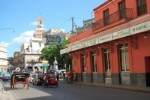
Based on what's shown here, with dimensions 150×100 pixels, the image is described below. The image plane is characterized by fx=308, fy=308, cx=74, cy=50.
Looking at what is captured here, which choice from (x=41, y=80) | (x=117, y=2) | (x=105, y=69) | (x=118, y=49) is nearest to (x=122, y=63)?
(x=118, y=49)

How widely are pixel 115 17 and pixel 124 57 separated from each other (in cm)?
451

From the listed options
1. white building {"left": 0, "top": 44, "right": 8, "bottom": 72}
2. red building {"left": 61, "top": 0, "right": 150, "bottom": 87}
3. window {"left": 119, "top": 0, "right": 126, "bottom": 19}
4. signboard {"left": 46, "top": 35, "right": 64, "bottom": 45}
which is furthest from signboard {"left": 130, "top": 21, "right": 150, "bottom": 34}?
white building {"left": 0, "top": 44, "right": 8, "bottom": 72}

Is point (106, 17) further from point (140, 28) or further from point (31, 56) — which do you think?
point (31, 56)

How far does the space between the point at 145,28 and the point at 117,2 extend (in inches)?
410

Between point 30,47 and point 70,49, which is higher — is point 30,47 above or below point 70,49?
above

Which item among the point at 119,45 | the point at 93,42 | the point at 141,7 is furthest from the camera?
the point at 93,42

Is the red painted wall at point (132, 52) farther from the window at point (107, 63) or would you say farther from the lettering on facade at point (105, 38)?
the lettering on facade at point (105, 38)

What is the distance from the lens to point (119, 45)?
3120cm

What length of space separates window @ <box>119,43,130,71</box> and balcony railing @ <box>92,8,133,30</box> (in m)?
2.81

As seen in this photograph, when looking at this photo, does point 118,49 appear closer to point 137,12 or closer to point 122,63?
point 122,63

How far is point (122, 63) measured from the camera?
31.0 metres

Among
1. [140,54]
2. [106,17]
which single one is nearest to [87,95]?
[140,54]

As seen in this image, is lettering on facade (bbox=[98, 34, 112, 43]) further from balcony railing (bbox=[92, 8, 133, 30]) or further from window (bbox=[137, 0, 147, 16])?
window (bbox=[137, 0, 147, 16])

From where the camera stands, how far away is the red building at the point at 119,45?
2620 cm
